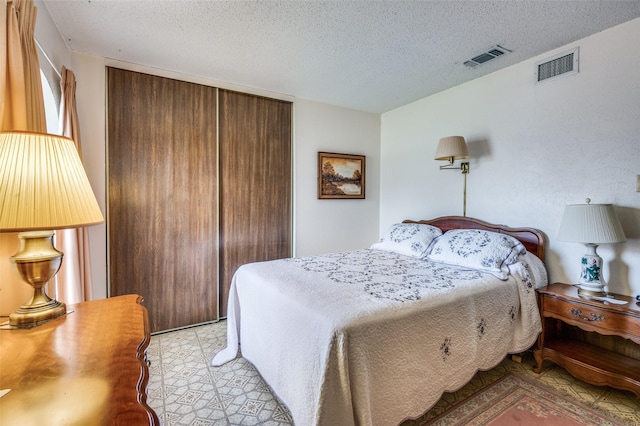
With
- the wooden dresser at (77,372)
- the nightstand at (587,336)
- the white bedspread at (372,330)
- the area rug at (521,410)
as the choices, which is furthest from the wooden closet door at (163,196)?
the nightstand at (587,336)

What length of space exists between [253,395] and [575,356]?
2.27m

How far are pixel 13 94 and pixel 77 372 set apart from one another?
1250 mm

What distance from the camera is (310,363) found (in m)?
1.40

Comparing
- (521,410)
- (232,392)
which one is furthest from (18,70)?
(521,410)

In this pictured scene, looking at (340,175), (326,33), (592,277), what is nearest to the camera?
(592,277)

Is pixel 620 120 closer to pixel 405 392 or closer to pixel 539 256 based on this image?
pixel 539 256

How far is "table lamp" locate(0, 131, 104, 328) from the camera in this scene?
0.95 meters

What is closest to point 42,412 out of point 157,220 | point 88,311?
point 88,311

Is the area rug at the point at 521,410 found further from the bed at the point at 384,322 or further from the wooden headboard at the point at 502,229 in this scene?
the wooden headboard at the point at 502,229

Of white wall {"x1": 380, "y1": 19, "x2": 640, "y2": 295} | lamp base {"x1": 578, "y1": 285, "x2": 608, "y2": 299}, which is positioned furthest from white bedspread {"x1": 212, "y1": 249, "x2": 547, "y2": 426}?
white wall {"x1": 380, "y1": 19, "x2": 640, "y2": 295}

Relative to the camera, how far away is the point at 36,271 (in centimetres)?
110

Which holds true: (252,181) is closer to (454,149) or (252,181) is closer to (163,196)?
(163,196)

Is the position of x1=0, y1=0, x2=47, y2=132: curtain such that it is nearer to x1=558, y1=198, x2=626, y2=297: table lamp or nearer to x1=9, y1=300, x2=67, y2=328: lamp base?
x1=9, y1=300, x2=67, y2=328: lamp base

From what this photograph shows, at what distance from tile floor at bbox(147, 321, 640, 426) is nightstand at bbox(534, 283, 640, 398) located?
138 mm
